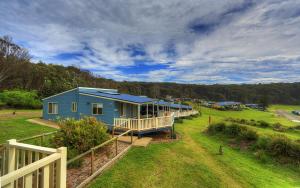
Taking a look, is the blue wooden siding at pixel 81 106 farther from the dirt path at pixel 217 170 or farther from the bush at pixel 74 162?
the bush at pixel 74 162

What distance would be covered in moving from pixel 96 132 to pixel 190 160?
18.2ft

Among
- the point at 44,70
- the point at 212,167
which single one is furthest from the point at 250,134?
the point at 44,70

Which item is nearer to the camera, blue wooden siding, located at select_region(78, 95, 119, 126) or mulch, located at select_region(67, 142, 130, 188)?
mulch, located at select_region(67, 142, 130, 188)

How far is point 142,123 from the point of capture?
16.4m

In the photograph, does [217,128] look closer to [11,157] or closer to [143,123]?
[143,123]

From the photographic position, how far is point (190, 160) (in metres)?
11.6

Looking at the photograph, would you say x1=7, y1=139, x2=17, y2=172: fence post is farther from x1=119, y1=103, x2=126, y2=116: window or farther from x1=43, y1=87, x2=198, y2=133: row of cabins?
x1=119, y1=103, x2=126, y2=116: window

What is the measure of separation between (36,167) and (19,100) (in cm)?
3620

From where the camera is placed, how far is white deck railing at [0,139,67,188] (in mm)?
2896

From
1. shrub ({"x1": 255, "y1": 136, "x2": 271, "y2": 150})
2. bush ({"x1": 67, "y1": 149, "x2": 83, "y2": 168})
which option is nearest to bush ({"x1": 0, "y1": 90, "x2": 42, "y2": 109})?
bush ({"x1": 67, "y1": 149, "x2": 83, "y2": 168})

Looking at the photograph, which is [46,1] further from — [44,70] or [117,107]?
[44,70]

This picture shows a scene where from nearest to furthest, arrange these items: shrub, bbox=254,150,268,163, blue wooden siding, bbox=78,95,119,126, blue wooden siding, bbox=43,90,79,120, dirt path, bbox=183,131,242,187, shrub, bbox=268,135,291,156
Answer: dirt path, bbox=183,131,242,187 < shrub, bbox=254,150,268,163 < shrub, bbox=268,135,291,156 < blue wooden siding, bbox=78,95,119,126 < blue wooden siding, bbox=43,90,79,120

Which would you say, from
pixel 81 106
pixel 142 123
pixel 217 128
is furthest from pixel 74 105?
pixel 217 128

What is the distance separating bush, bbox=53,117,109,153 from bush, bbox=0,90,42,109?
2848cm
